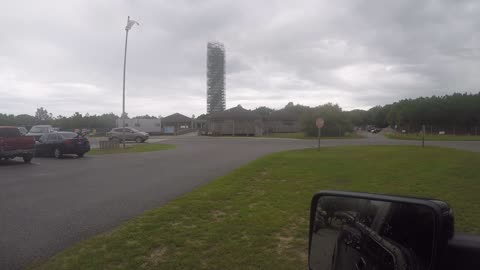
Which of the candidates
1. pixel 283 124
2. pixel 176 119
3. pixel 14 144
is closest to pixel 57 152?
pixel 14 144

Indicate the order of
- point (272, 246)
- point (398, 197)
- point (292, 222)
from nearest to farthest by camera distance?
point (398, 197) → point (272, 246) → point (292, 222)

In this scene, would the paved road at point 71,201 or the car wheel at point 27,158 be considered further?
the car wheel at point 27,158

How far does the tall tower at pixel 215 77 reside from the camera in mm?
101500

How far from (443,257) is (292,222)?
386 centimetres

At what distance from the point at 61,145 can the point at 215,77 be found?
8575 centimetres

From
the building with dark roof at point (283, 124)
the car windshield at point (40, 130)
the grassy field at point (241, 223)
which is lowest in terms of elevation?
the grassy field at point (241, 223)

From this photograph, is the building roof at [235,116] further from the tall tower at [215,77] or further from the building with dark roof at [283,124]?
the tall tower at [215,77]

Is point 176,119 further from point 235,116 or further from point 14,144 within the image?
point 14,144

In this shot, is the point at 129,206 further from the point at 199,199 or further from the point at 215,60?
the point at 215,60

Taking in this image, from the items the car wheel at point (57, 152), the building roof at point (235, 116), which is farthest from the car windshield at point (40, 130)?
the building roof at point (235, 116)

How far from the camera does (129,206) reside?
6707 mm

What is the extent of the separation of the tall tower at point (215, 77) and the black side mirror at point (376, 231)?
10030 cm

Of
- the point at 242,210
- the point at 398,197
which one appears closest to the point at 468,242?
the point at 398,197

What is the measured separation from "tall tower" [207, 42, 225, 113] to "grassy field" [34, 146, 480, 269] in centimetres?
9393
